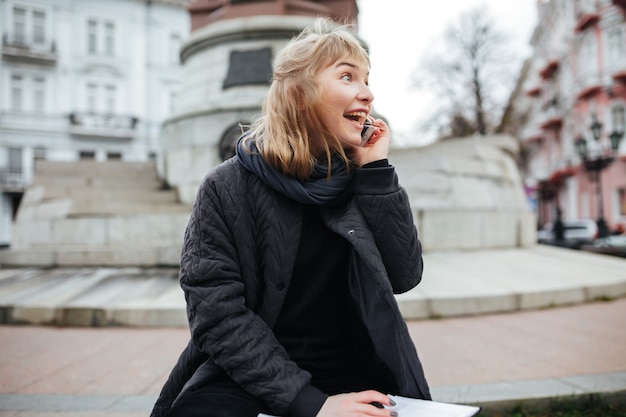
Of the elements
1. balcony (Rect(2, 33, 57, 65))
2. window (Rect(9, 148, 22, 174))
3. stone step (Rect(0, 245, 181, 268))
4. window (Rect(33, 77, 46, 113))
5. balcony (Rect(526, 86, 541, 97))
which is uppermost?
balcony (Rect(526, 86, 541, 97))

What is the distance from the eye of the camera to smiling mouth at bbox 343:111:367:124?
1.73 meters

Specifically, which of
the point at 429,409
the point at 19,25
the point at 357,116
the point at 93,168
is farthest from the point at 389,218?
the point at 19,25

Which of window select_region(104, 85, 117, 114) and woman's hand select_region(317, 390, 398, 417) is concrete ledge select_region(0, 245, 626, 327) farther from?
window select_region(104, 85, 117, 114)

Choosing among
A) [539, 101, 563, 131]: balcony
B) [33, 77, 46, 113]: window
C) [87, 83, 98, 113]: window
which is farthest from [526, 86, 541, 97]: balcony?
[33, 77, 46, 113]: window

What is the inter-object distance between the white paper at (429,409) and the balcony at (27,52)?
35.8 metres

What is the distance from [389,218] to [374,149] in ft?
0.88

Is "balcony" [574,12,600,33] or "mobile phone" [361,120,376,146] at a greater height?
"balcony" [574,12,600,33]

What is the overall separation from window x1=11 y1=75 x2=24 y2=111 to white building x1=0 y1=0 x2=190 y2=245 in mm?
61

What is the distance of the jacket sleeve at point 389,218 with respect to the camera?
1.67 m

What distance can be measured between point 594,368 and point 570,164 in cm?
3937

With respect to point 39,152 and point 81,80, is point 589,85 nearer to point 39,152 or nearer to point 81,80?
point 81,80

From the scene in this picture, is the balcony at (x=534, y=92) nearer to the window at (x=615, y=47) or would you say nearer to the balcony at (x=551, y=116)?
the balcony at (x=551, y=116)

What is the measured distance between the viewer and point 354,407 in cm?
A: 135

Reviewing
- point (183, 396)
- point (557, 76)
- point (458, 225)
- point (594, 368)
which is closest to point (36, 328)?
point (183, 396)
